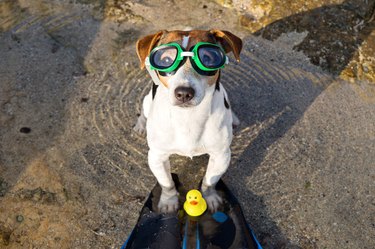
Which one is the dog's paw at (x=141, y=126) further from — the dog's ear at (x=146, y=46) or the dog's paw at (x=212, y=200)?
the dog's ear at (x=146, y=46)

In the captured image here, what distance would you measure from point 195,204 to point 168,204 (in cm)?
35

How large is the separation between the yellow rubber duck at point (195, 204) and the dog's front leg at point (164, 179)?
0.22 m

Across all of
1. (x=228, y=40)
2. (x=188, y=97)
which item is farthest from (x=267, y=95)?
(x=188, y=97)

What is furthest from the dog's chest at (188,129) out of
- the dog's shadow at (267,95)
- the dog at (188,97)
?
the dog's shadow at (267,95)

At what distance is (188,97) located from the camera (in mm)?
2770

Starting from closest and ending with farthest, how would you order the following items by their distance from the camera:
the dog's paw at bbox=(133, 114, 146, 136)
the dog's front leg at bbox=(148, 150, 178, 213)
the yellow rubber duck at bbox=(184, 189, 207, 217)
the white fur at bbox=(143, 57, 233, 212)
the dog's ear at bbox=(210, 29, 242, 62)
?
the white fur at bbox=(143, 57, 233, 212)
the dog's ear at bbox=(210, 29, 242, 62)
the dog's front leg at bbox=(148, 150, 178, 213)
the yellow rubber duck at bbox=(184, 189, 207, 217)
the dog's paw at bbox=(133, 114, 146, 136)

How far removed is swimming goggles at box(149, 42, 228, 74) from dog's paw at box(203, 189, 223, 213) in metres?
1.51

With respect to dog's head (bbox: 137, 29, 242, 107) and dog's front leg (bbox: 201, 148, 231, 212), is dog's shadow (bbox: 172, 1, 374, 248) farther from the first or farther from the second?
dog's head (bbox: 137, 29, 242, 107)

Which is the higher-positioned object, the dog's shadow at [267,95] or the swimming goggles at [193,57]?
the swimming goggles at [193,57]

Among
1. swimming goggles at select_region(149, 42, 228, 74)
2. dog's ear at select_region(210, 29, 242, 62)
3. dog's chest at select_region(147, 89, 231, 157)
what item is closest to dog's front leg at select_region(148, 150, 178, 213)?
dog's chest at select_region(147, 89, 231, 157)

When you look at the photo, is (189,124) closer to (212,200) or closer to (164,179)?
(164,179)

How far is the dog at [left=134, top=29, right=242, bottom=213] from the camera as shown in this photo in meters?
2.83

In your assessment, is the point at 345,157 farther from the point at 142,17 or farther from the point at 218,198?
the point at 142,17

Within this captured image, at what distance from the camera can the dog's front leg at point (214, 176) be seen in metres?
3.54
